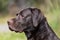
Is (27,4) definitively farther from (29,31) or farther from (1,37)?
(29,31)

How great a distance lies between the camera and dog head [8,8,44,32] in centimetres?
841

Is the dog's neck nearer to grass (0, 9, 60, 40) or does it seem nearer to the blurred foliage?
grass (0, 9, 60, 40)

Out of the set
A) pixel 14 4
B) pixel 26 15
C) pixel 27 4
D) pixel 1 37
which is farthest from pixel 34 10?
pixel 14 4

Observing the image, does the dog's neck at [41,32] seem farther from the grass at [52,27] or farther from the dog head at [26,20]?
the grass at [52,27]

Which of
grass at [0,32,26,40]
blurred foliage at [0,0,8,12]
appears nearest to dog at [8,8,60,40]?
grass at [0,32,26,40]

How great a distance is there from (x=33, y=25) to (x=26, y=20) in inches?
7.9

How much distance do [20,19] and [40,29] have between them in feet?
1.70

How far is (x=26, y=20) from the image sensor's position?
8422 millimetres

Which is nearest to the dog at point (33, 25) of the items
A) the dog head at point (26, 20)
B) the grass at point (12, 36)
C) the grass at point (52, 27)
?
the dog head at point (26, 20)

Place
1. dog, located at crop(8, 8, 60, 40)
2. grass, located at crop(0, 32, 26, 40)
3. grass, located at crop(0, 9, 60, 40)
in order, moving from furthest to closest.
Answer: grass, located at crop(0, 9, 60, 40) → grass, located at crop(0, 32, 26, 40) → dog, located at crop(8, 8, 60, 40)

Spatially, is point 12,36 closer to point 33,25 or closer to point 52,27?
point 52,27

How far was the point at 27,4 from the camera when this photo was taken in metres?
21.7

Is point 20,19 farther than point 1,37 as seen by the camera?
No

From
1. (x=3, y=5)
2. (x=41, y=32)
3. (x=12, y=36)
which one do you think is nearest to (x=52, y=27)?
(x=12, y=36)
